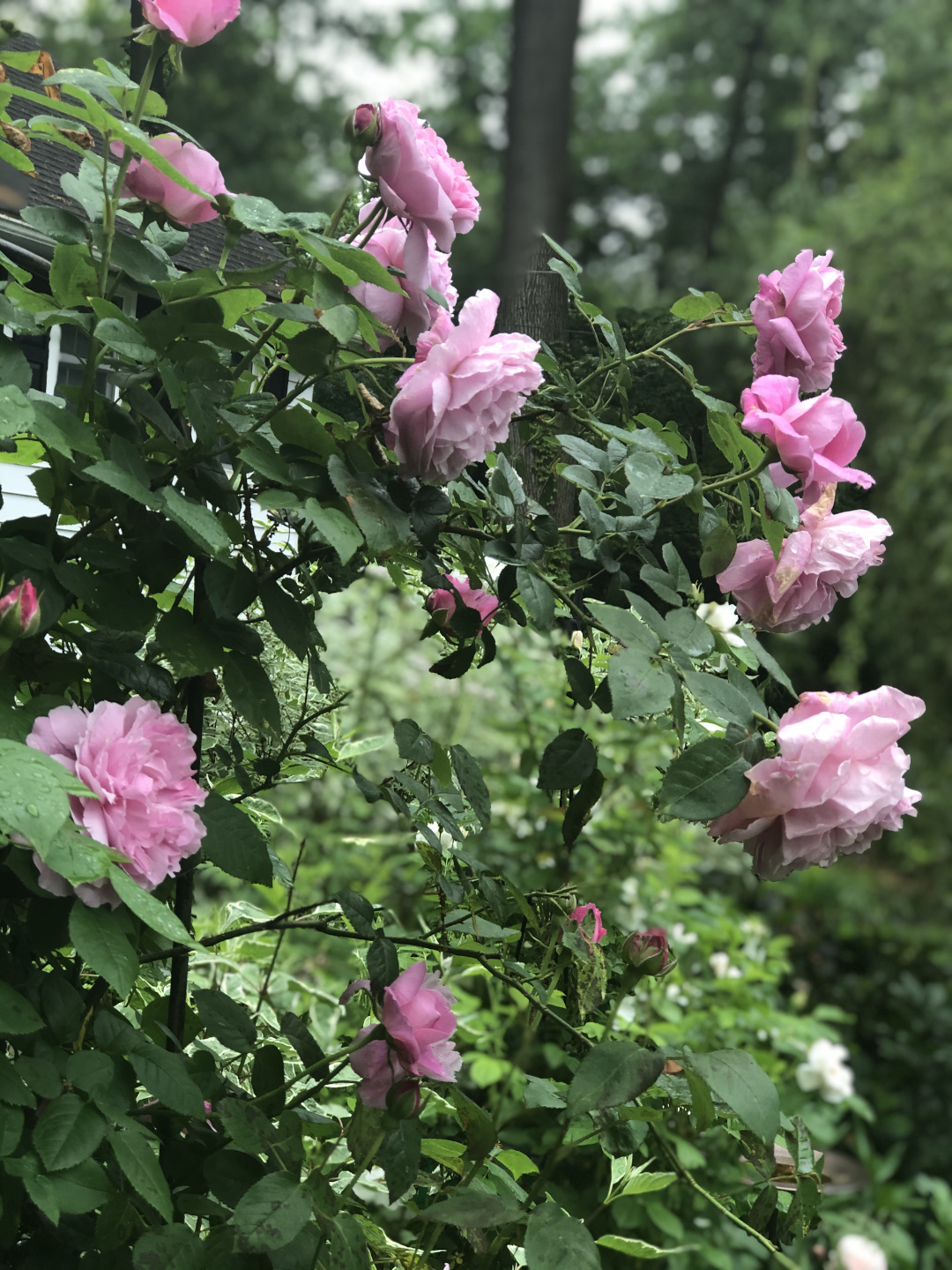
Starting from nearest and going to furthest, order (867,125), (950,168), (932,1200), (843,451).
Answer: (843,451), (932,1200), (950,168), (867,125)

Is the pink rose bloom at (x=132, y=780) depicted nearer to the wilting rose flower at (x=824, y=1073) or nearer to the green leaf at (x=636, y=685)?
the green leaf at (x=636, y=685)

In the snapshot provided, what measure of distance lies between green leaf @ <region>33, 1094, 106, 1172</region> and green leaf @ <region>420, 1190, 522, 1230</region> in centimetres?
21

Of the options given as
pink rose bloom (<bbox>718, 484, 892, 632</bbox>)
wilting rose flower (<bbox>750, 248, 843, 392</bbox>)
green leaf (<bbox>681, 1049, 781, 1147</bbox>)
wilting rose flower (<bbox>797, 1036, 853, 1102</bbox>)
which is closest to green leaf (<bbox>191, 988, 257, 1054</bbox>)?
green leaf (<bbox>681, 1049, 781, 1147</bbox>)

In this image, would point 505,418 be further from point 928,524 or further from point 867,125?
point 867,125

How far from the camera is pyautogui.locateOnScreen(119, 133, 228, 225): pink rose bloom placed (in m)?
0.74

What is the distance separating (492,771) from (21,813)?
6.19 feet

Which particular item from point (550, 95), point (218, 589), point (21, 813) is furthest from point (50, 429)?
point (550, 95)

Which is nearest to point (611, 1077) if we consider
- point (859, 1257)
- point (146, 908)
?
point (146, 908)

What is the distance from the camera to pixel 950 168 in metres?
9.38

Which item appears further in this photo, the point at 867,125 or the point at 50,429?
the point at 867,125

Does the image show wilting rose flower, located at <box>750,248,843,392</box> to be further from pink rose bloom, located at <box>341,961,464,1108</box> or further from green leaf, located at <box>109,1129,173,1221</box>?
green leaf, located at <box>109,1129,173,1221</box>

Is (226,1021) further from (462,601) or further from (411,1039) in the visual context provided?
(462,601)

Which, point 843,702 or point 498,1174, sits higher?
point 843,702

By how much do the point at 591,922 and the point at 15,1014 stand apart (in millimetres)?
498
